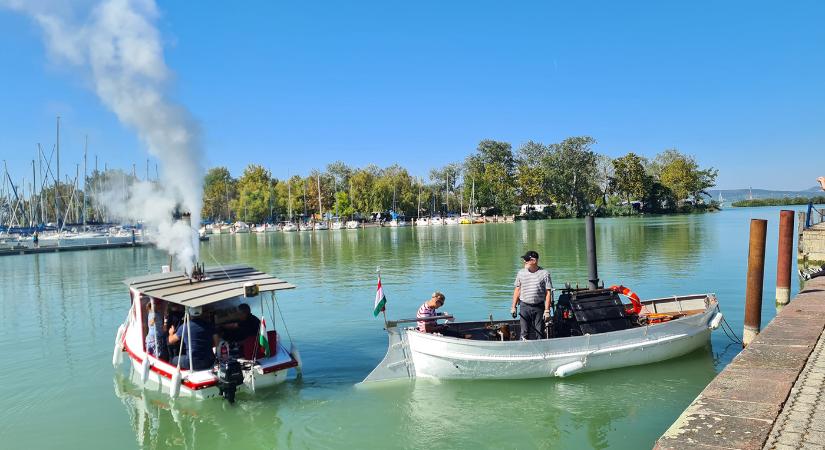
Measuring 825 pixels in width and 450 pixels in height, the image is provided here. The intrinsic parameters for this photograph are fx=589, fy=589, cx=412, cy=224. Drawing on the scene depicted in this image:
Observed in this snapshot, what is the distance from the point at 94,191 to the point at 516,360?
86116 mm

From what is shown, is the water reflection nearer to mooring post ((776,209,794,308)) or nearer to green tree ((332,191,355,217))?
mooring post ((776,209,794,308))

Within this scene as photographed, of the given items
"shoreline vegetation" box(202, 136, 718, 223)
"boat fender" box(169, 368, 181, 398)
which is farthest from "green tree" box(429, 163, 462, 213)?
"boat fender" box(169, 368, 181, 398)

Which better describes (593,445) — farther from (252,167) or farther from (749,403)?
(252,167)

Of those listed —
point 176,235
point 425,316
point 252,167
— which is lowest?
point 425,316

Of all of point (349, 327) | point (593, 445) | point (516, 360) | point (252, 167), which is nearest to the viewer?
point (593, 445)

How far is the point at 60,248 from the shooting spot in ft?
216

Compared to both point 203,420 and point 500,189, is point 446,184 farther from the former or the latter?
point 203,420

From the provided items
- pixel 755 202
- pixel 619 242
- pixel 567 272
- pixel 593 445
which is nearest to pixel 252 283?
pixel 593 445

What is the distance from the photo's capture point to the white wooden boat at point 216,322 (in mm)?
10961

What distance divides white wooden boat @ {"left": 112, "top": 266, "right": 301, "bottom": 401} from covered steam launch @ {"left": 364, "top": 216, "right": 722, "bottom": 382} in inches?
91.1

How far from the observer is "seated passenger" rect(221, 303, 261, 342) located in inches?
474

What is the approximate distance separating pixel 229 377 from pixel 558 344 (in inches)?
258

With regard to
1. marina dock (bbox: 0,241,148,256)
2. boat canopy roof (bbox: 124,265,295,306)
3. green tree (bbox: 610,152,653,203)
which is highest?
green tree (bbox: 610,152,653,203)

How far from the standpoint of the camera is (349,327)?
1920 centimetres
